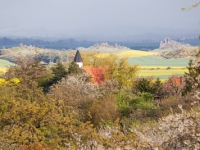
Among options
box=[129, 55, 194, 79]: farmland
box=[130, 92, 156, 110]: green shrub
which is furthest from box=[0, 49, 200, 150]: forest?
box=[129, 55, 194, 79]: farmland

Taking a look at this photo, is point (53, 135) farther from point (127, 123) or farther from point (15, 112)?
point (127, 123)

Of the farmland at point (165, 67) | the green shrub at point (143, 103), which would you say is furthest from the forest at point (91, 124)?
the farmland at point (165, 67)

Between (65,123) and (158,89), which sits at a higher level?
(65,123)

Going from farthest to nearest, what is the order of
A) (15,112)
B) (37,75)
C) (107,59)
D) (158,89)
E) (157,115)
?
1. (107,59)
2. (37,75)
3. (158,89)
4. (157,115)
5. (15,112)

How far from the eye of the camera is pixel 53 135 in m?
11.9

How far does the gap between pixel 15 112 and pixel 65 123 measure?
5.54 feet

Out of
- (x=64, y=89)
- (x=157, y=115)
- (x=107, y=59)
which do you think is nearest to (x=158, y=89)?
(x=64, y=89)

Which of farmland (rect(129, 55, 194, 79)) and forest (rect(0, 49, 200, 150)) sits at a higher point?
forest (rect(0, 49, 200, 150))

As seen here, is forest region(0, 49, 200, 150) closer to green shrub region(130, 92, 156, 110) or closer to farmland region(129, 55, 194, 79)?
green shrub region(130, 92, 156, 110)

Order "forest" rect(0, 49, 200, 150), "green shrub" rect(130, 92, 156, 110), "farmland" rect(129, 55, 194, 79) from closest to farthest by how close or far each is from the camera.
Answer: "forest" rect(0, 49, 200, 150)
"green shrub" rect(130, 92, 156, 110)
"farmland" rect(129, 55, 194, 79)

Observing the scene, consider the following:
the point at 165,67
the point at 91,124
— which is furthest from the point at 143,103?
the point at 165,67

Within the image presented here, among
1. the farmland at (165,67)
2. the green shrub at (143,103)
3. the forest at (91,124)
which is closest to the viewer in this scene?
the forest at (91,124)

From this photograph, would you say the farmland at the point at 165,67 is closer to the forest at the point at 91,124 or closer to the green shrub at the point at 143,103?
the forest at the point at 91,124

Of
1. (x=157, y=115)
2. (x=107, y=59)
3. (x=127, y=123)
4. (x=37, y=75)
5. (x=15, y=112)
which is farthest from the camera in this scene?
(x=107, y=59)
